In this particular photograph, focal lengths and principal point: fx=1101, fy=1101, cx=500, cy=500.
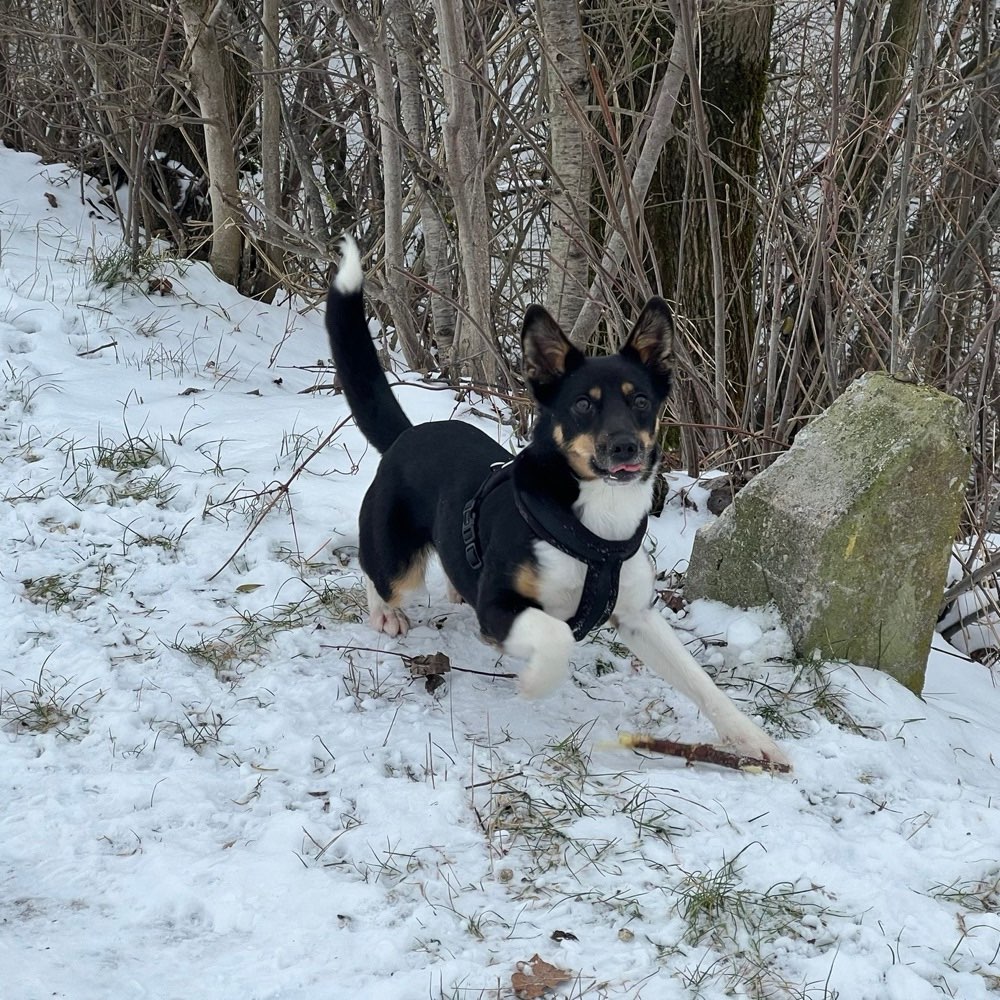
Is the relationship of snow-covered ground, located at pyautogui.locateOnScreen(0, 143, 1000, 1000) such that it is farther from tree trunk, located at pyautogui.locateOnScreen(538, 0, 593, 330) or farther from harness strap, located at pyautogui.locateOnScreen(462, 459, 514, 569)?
tree trunk, located at pyautogui.locateOnScreen(538, 0, 593, 330)

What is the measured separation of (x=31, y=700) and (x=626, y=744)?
174cm

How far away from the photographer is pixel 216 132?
7379mm

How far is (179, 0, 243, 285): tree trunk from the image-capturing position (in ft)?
23.1

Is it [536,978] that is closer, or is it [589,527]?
[536,978]

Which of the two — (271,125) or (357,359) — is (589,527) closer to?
(357,359)

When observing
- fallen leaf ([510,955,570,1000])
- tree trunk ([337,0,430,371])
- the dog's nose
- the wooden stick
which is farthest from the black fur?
tree trunk ([337,0,430,371])

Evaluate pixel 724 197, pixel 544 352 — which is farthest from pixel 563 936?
pixel 724 197

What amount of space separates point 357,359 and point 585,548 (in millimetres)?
1183

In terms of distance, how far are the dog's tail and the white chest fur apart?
99 centimetres

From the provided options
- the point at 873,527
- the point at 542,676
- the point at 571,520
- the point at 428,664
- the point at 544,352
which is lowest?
the point at 428,664

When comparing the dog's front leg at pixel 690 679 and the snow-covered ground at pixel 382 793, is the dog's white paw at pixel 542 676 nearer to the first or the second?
the snow-covered ground at pixel 382 793

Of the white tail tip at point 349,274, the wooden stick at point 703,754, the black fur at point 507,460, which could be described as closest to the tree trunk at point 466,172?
the white tail tip at point 349,274

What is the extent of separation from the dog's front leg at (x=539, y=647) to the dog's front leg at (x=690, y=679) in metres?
0.35

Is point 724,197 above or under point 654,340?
above
